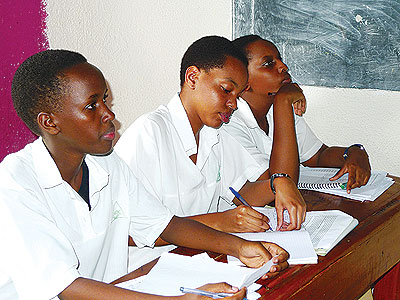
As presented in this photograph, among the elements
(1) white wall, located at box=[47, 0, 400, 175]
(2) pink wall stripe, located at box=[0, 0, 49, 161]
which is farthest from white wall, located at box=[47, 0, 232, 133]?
(2) pink wall stripe, located at box=[0, 0, 49, 161]

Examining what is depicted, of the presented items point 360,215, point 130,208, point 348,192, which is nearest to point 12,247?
point 130,208

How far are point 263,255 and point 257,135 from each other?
2.95ft

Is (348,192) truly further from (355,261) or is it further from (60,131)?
(60,131)

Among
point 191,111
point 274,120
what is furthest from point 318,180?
point 191,111

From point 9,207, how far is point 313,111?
169 centimetres

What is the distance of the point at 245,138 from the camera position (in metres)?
1.81

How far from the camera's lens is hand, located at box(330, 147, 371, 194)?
1688mm

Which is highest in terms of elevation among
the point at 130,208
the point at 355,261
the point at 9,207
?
the point at 9,207

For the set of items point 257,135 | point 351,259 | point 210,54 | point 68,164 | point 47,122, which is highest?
point 210,54

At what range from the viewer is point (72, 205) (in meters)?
1.10

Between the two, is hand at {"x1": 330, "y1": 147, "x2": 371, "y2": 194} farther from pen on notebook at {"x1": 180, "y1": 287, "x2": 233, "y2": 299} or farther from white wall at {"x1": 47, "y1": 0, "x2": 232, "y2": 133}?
white wall at {"x1": 47, "y1": 0, "x2": 232, "y2": 133}

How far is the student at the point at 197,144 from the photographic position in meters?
1.41

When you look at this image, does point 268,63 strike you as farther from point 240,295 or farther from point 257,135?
point 240,295

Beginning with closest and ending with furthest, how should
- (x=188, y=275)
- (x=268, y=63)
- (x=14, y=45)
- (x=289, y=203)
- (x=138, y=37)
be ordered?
1. (x=188, y=275)
2. (x=289, y=203)
3. (x=268, y=63)
4. (x=14, y=45)
5. (x=138, y=37)
